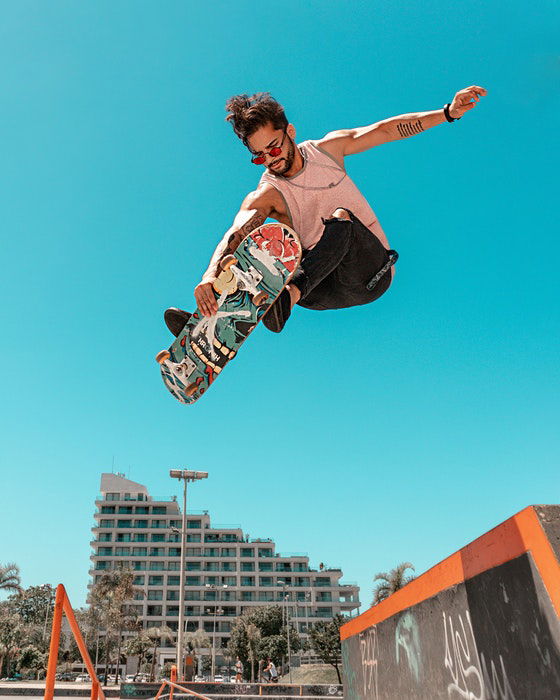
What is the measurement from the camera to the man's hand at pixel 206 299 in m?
3.99

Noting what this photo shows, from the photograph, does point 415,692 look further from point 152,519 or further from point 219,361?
point 152,519

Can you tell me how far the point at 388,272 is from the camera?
14.5 feet

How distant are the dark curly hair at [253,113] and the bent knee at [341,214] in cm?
78

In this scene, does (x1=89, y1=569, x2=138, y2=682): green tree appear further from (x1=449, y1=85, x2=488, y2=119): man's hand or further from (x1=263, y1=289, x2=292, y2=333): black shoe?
(x1=449, y1=85, x2=488, y2=119): man's hand

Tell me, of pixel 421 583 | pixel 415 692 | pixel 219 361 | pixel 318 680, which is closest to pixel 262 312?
pixel 219 361

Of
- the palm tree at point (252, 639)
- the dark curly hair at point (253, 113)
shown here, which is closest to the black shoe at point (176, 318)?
the dark curly hair at point (253, 113)

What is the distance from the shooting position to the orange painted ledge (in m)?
1.72

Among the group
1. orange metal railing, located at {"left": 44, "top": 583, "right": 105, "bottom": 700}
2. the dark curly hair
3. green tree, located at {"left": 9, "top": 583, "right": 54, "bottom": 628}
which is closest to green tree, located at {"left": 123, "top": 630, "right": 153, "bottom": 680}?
green tree, located at {"left": 9, "top": 583, "right": 54, "bottom": 628}

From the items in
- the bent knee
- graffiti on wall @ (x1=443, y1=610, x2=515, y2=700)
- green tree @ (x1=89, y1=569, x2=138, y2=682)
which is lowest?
graffiti on wall @ (x1=443, y1=610, x2=515, y2=700)

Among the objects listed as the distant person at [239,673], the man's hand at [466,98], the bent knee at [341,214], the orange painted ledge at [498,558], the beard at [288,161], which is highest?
the man's hand at [466,98]

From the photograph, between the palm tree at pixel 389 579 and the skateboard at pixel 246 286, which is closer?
the skateboard at pixel 246 286

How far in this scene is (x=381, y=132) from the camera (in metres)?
4.52

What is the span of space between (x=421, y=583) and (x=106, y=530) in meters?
87.3

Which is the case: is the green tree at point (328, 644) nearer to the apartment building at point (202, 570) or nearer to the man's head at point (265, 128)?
the apartment building at point (202, 570)
